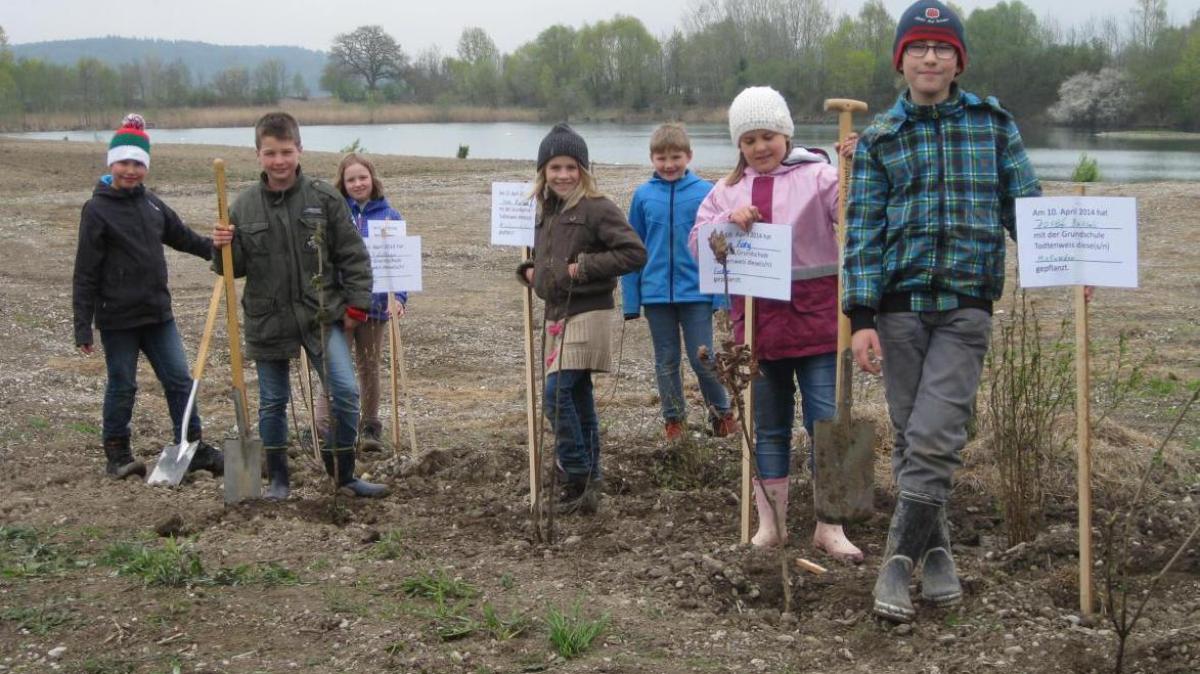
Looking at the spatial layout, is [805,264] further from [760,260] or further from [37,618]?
[37,618]

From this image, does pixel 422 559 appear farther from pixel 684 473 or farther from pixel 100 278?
pixel 100 278

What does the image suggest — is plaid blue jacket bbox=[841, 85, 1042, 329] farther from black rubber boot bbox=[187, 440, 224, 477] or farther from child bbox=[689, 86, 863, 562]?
black rubber boot bbox=[187, 440, 224, 477]

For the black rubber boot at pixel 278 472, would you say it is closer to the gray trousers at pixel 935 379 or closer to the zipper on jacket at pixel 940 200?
the gray trousers at pixel 935 379

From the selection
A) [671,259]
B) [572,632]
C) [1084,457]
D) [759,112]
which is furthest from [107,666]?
[671,259]

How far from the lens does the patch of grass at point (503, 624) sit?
409cm

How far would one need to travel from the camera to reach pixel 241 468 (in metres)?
5.98

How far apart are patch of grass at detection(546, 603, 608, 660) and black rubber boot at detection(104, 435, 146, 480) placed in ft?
11.5

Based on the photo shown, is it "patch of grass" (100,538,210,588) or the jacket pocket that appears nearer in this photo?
"patch of grass" (100,538,210,588)

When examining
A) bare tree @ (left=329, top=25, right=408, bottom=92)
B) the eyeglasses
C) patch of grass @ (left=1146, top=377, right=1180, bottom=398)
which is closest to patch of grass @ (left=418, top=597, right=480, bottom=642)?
the eyeglasses

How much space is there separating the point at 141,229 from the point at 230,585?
9.49ft

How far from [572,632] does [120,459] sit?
3.81 meters

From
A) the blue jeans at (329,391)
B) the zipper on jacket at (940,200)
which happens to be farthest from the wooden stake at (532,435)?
the zipper on jacket at (940,200)

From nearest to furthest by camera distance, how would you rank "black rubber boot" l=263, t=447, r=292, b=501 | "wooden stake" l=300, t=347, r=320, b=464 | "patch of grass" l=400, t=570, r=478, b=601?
"patch of grass" l=400, t=570, r=478, b=601 → "black rubber boot" l=263, t=447, r=292, b=501 → "wooden stake" l=300, t=347, r=320, b=464

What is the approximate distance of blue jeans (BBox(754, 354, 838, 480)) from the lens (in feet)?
16.2
